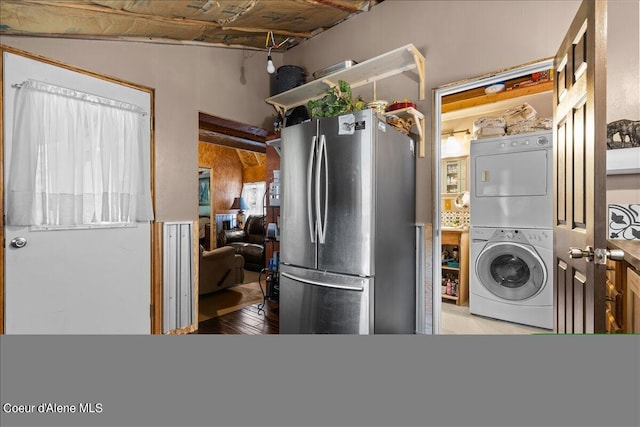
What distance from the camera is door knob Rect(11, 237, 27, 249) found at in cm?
171

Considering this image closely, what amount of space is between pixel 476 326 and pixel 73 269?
3.51 metres

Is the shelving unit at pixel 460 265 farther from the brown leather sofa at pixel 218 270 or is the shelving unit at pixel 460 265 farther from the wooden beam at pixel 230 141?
the wooden beam at pixel 230 141

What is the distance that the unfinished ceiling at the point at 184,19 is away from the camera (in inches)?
63.1

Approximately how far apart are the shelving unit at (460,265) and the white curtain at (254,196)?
4953mm

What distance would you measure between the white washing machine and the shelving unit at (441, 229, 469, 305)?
0.38 metres

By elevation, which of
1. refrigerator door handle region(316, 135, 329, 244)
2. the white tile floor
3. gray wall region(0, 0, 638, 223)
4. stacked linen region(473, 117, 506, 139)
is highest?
gray wall region(0, 0, 638, 223)

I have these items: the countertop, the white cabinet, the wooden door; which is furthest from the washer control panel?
the countertop

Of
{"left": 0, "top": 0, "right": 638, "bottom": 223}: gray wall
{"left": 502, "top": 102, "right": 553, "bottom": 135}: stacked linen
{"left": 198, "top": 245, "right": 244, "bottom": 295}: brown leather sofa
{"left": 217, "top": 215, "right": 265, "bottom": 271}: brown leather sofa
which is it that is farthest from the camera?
{"left": 217, "top": 215, "right": 265, "bottom": 271}: brown leather sofa

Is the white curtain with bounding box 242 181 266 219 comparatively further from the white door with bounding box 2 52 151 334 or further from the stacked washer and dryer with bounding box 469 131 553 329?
the stacked washer and dryer with bounding box 469 131 553 329

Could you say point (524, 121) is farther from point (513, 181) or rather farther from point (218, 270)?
point (218, 270)

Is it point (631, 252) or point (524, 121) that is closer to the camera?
point (631, 252)

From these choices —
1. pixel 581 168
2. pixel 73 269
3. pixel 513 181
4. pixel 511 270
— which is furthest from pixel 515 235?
pixel 73 269

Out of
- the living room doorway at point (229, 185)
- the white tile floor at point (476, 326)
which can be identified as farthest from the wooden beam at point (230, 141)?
the white tile floor at point (476, 326)

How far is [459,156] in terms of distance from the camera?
4117 mm
